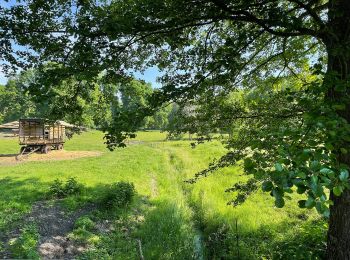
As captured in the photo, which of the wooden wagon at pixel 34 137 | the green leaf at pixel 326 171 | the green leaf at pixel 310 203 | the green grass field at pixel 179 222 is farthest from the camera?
the wooden wagon at pixel 34 137

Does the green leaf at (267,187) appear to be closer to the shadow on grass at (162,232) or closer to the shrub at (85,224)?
the shadow on grass at (162,232)

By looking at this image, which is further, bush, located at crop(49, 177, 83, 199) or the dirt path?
bush, located at crop(49, 177, 83, 199)

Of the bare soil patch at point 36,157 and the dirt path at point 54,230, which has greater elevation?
the bare soil patch at point 36,157

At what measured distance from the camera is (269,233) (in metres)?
9.53

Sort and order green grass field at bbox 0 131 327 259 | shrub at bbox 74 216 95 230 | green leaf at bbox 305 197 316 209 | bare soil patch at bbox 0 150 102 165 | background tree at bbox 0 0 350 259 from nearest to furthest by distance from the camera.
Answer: green leaf at bbox 305 197 316 209
background tree at bbox 0 0 350 259
green grass field at bbox 0 131 327 259
shrub at bbox 74 216 95 230
bare soil patch at bbox 0 150 102 165

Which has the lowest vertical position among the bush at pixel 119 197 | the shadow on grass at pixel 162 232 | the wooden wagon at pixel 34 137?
the shadow on grass at pixel 162 232

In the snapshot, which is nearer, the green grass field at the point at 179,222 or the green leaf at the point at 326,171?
the green leaf at the point at 326,171

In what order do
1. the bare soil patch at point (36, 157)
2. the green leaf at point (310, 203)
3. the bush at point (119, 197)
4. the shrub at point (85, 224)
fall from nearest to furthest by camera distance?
the green leaf at point (310, 203) → the shrub at point (85, 224) → the bush at point (119, 197) → the bare soil patch at point (36, 157)

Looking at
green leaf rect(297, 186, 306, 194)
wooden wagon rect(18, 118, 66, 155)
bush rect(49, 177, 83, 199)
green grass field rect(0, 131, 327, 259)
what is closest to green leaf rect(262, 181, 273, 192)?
green leaf rect(297, 186, 306, 194)

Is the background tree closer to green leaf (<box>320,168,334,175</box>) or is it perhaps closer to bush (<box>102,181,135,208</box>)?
green leaf (<box>320,168,334,175</box>)

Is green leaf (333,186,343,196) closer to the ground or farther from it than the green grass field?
farther from it

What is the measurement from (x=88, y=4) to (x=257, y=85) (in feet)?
16.0

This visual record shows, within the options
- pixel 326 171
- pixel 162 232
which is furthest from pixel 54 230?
pixel 326 171

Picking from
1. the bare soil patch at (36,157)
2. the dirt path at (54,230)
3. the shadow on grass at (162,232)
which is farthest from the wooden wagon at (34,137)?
the dirt path at (54,230)
